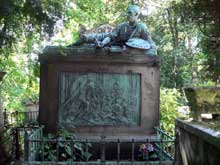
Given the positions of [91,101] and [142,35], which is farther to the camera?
[142,35]

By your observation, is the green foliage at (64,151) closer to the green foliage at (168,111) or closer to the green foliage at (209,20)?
the green foliage at (209,20)

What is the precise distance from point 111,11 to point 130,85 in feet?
35.3

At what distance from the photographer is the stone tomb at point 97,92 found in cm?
753

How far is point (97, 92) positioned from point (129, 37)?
1470mm

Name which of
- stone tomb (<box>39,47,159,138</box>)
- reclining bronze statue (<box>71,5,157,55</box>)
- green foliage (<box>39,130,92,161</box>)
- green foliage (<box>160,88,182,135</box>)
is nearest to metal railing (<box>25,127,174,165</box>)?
green foliage (<box>39,130,92,161</box>)

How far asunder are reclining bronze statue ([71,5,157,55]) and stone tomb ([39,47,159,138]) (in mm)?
232

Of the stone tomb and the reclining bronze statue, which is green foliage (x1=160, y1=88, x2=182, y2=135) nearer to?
the stone tomb

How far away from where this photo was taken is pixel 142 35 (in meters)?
8.14

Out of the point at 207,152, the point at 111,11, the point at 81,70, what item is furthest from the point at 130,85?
the point at 111,11

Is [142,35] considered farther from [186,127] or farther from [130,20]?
[186,127]

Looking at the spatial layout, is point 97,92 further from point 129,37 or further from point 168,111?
point 168,111

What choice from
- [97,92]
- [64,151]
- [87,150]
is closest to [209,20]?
[87,150]

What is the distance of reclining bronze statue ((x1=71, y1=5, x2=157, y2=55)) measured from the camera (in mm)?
7770

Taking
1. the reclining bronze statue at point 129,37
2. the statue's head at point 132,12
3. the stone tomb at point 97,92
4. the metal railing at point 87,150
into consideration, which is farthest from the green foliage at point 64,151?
the statue's head at point 132,12
